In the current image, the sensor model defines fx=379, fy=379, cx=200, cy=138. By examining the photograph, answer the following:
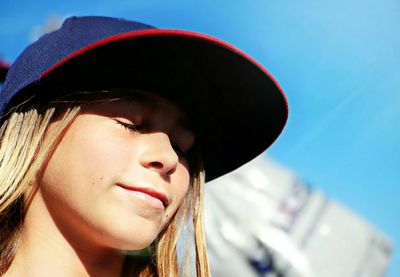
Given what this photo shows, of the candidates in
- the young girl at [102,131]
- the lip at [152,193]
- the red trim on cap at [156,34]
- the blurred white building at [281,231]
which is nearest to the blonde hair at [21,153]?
the young girl at [102,131]

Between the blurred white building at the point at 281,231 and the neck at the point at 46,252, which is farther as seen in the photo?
the blurred white building at the point at 281,231

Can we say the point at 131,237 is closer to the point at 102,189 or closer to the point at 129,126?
the point at 102,189

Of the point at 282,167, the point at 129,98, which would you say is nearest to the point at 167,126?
the point at 129,98

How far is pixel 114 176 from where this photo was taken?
3.23ft

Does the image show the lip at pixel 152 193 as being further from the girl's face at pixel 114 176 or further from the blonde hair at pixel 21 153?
the blonde hair at pixel 21 153

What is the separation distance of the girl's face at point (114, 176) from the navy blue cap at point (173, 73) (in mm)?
91

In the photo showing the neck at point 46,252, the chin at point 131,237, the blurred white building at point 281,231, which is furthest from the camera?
the blurred white building at point 281,231

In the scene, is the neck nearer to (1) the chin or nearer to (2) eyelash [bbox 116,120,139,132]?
(1) the chin

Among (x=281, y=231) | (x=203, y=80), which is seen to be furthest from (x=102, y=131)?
(x=281, y=231)

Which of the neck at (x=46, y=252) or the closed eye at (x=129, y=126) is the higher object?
the closed eye at (x=129, y=126)

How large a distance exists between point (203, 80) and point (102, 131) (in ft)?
1.24

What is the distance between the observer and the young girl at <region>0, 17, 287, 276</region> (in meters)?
0.99

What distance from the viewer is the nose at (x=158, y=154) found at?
1.03 m

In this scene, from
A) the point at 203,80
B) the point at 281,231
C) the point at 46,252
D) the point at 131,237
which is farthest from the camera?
the point at 281,231
